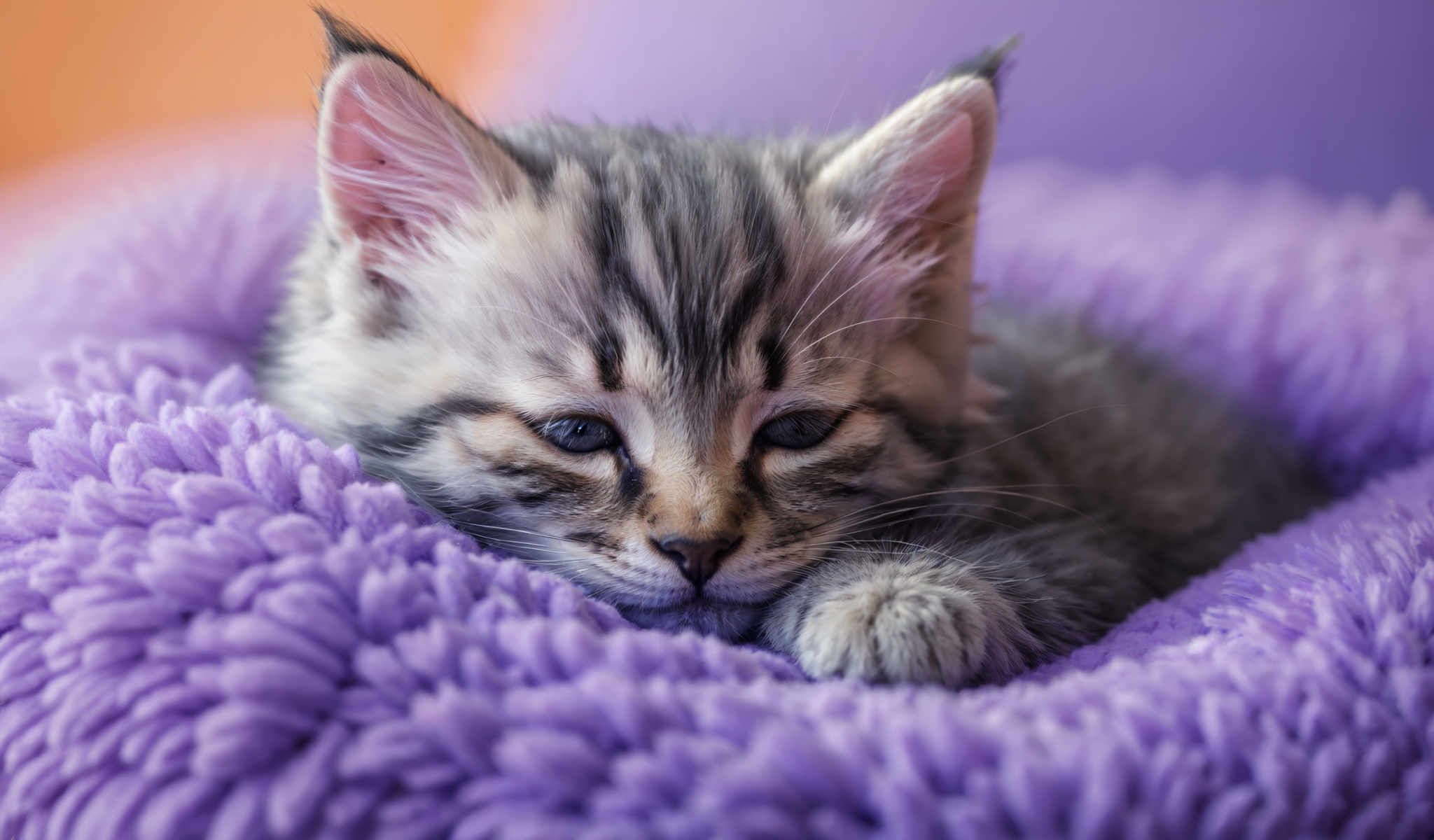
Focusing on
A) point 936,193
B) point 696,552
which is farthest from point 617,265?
point 936,193

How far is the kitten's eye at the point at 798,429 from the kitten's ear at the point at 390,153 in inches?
14.7

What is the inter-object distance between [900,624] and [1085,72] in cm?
215

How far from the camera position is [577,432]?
99 centimetres

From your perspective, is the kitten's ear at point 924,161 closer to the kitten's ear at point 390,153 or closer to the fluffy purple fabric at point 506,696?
the kitten's ear at point 390,153

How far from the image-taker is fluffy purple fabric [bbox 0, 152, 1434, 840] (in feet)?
2.11

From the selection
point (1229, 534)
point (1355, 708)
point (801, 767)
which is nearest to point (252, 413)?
point (801, 767)

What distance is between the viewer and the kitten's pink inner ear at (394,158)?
3.25 ft

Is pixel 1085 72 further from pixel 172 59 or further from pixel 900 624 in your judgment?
pixel 172 59

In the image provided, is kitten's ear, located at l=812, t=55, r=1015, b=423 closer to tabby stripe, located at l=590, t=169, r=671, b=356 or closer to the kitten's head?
the kitten's head

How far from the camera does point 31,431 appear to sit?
3.17 feet

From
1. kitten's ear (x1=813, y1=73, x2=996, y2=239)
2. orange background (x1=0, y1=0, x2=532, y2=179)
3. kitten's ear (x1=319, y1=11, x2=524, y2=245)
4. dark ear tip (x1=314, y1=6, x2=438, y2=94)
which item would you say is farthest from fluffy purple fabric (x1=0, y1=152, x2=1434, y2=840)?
orange background (x1=0, y1=0, x2=532, y2=179)

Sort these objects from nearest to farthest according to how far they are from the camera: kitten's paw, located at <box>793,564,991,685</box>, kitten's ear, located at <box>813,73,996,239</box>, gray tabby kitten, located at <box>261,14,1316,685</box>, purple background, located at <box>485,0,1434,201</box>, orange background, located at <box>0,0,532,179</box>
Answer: kitten's paw, located at <box>793,564,991,685</box> → gray tabby kitten, located at <box>261,14,1316,685</box> → kitten's ear, located at <box>813,73,996,239</box> → purple background, located at <box>485,0,1434,201</box> → orange background, located at <box>0,0,532,179</box>

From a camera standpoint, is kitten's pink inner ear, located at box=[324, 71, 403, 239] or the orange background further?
the orange background

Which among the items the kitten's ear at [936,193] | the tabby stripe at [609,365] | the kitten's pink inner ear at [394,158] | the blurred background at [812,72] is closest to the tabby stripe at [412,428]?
the tabby stripe at [609,365]
